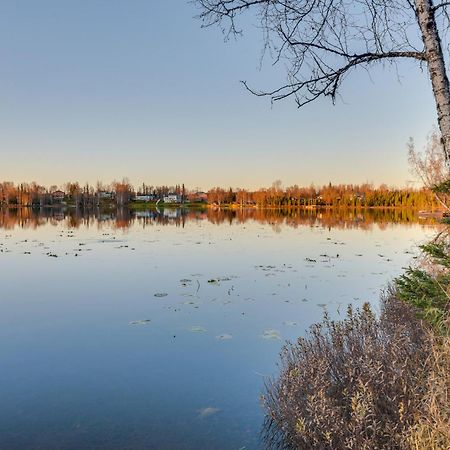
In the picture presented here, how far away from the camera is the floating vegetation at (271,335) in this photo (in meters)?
10.1

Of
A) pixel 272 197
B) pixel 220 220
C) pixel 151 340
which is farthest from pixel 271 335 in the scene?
pixel 272 197

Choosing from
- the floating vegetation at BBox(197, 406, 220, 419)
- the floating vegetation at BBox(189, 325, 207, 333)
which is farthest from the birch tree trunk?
the floating vegetation at BBox(189, 325, 207, 333)

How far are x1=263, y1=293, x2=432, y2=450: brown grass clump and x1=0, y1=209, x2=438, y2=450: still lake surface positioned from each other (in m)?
1.08

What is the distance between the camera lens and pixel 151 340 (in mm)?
9938

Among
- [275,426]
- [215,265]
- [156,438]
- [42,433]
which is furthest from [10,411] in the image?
[215,265]

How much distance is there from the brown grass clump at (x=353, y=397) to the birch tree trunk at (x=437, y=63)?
266 cm

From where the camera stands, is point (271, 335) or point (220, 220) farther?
point (220, 220)

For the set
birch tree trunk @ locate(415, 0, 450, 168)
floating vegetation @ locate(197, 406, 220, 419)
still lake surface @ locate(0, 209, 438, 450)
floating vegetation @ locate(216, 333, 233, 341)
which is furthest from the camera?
floating vegetation @ locate(216, 333, 233, 341)

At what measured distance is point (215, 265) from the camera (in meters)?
21.6


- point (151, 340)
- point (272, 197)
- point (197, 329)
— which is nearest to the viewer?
point (151, 340)

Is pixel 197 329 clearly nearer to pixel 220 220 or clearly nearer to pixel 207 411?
pixel 207 411

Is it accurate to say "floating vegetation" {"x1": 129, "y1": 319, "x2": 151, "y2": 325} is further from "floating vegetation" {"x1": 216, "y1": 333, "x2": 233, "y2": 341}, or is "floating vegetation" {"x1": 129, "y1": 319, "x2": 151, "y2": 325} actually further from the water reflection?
the water reflection

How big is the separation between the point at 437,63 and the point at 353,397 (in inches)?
141

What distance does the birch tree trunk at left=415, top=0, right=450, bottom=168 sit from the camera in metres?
3.60
